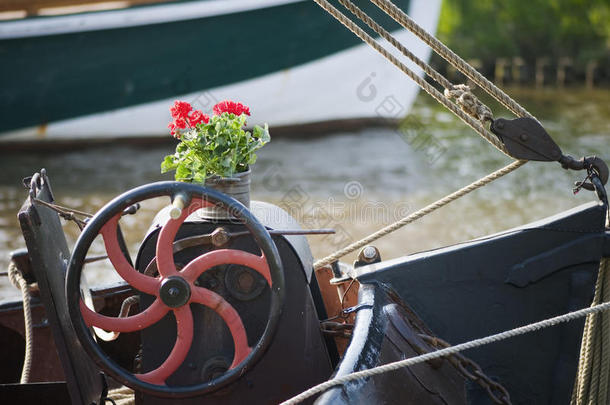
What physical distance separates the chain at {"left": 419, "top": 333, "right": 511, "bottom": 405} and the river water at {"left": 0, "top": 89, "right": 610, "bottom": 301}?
3745mm

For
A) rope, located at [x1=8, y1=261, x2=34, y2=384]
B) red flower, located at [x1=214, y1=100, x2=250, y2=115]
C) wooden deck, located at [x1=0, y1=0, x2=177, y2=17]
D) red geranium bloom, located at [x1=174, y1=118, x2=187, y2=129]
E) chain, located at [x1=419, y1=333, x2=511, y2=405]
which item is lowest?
chain, located at [x1=419, y1=333, x2=511, y2=405]

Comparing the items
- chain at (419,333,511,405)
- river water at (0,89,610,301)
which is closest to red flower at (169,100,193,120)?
chain at (419,333,511,405)

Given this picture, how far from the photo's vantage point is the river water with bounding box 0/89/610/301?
6.89 m

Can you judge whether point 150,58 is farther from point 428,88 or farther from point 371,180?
point 428,88

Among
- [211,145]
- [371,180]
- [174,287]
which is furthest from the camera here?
[371,180]

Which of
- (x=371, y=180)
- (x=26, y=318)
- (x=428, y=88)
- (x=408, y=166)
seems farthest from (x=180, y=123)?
(x=408, y=166)

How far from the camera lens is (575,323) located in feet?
7.50

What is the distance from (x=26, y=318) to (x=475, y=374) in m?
1.59

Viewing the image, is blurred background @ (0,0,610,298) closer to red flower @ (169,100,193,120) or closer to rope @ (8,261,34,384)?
rope @ (8,261,34,384)

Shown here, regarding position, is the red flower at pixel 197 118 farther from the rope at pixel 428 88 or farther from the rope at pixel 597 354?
the rope at pixel 597 354

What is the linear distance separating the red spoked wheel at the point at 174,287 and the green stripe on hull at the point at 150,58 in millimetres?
8084

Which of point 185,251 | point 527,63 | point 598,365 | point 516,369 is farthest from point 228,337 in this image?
point 527,63

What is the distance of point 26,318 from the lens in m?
2.66

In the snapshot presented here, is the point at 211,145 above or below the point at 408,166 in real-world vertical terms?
below
